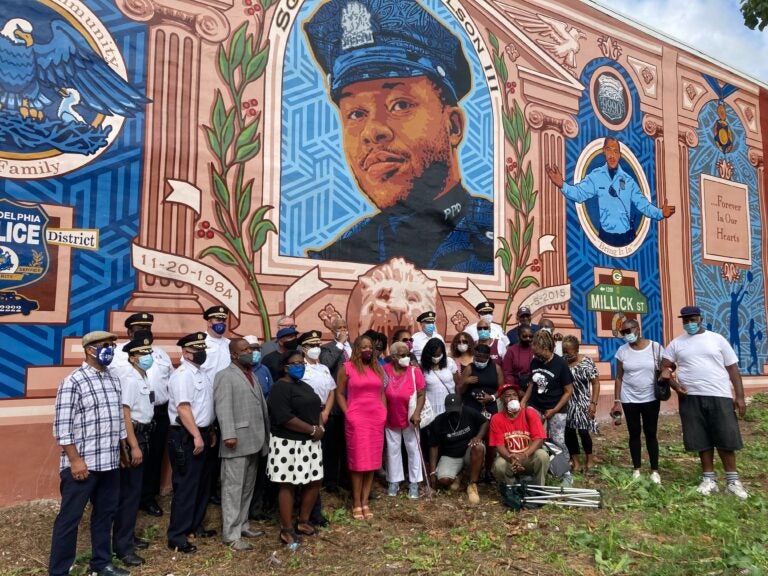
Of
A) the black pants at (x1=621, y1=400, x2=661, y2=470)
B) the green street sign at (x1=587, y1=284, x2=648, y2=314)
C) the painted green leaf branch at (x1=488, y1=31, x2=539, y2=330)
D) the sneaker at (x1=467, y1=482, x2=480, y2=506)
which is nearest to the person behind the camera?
the sneaker at (x1=467, y1=482, x2=480, y2=506)

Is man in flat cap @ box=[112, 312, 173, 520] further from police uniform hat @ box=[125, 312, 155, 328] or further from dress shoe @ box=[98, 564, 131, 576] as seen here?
dress shoe @ box=[98, 564, 131, 576]

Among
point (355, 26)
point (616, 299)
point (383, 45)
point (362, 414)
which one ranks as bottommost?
point (362, 414)

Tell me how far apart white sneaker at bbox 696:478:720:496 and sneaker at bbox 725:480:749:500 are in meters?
0.12

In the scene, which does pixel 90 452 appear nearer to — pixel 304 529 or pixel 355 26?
pixel 304 529

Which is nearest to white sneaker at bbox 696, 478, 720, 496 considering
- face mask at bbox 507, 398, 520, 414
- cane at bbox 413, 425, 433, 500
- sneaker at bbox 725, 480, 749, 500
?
sneaker at bbox 725, 480, 749, 500

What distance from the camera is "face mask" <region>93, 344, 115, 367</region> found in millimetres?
4633

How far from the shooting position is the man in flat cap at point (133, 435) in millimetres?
4977

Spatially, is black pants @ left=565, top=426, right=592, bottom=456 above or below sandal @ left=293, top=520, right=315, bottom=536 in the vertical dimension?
above

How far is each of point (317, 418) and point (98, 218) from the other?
357 centimetres

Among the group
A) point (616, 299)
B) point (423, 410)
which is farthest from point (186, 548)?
point (616, 299)

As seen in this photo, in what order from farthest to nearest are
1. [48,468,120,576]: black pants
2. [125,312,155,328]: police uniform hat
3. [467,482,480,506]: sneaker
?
[467,482,480,506]: sneaker < [125,312,155,328]: police uniform hat < [48,468,120,576]: black pants

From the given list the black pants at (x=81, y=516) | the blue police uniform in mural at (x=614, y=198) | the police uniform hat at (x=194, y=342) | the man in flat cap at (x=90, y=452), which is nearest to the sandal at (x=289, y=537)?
the man in flat cap at (x=90, y=452)

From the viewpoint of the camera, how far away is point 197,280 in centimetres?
749

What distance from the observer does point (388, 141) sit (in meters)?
9.21
